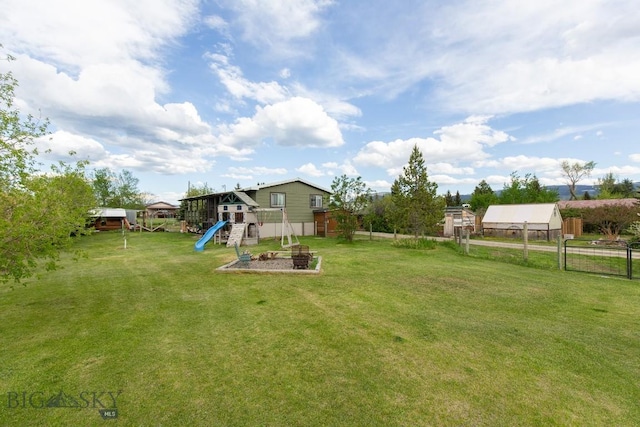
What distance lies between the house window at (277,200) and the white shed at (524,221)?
1948 cm

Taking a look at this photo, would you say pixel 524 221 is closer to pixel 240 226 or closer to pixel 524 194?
pixel 524 194

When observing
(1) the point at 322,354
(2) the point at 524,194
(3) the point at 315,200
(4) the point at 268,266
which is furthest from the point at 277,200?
(2) the point at 524,194

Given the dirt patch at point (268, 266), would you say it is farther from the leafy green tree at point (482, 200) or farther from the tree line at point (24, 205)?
the leafy green tree at point (482, 200)

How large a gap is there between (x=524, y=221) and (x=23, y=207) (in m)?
30.9

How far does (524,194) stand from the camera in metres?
41.1

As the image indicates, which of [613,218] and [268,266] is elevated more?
[613,218]

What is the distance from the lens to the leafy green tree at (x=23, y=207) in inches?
212

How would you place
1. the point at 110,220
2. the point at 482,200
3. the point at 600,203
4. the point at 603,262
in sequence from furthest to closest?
the point at 482,200
the point at 600,203
the point at 110,220
the point at 603,262

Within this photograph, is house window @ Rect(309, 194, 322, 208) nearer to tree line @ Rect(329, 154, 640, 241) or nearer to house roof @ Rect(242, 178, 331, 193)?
house roof @ Rect(242, 178, 331, 193)

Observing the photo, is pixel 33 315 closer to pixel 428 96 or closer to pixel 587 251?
pixel 428 96

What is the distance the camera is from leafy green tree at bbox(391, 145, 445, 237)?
1933cm

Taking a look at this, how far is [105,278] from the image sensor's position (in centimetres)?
1078

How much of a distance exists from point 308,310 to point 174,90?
1782 cm

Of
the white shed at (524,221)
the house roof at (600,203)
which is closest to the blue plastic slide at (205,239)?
the white shed at (524,221)
